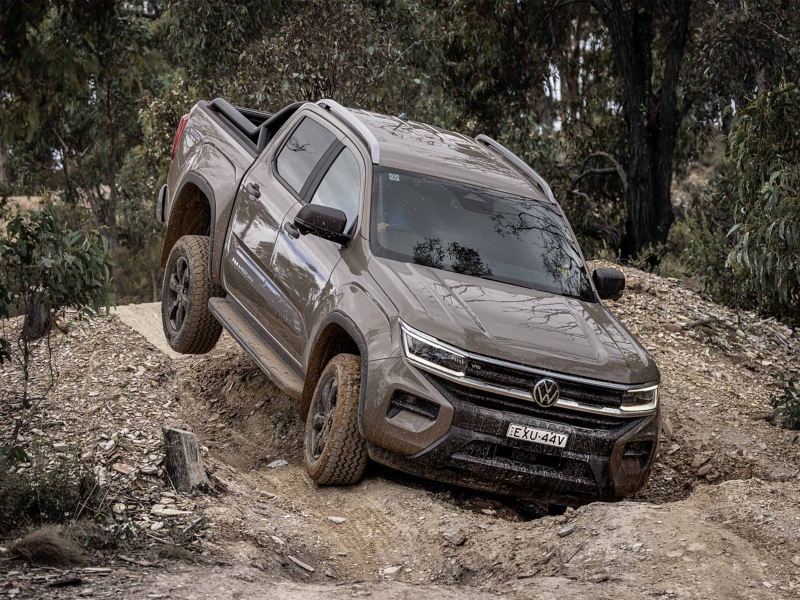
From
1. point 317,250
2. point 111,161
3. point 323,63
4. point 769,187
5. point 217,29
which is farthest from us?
point 111,161

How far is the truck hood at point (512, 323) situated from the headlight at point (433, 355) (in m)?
0.05

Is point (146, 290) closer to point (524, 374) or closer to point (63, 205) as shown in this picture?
point (63, 205)

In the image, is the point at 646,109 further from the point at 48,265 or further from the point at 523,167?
the point at 48,265

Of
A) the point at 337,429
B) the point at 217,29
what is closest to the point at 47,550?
the point at 337,429

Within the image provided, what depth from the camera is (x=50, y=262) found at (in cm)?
575

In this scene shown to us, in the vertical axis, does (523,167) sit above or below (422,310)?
above

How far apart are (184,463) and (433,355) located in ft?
5.19

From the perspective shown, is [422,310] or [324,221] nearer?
[422,310]

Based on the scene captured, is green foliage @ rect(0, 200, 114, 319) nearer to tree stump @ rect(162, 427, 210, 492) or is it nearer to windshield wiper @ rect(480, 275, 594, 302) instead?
tree stump @ rect(162, 427, 210, 492)

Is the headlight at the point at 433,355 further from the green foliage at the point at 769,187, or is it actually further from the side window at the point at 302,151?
the green foliage at the point at 769,187

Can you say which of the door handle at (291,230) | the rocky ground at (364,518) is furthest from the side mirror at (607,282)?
the door handle at (291,230)

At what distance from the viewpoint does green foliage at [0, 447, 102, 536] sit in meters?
4.70

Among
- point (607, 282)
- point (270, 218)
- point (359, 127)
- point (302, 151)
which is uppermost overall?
point (359, 127)

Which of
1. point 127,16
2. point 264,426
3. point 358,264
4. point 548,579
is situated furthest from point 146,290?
point 548,579
